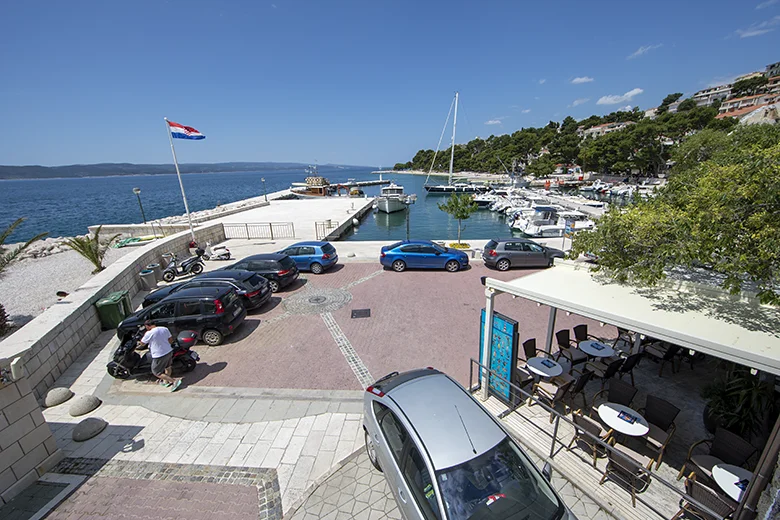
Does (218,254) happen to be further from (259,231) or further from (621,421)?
(621,421)

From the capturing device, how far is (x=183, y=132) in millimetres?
17625

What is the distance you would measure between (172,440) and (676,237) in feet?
29.9

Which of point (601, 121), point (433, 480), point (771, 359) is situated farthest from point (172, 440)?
point (601, 121)

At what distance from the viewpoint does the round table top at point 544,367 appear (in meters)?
6.12

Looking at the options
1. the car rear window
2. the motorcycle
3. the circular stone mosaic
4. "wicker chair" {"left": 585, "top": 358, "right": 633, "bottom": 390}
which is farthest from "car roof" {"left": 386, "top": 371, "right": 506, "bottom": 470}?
the car rear window

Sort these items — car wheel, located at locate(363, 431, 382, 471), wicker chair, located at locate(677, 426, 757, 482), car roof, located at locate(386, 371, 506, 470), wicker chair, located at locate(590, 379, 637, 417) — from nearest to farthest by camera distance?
car roof, located at locate(386, 371, 506, 470) → wicker chair, located at locate(677, 426, 757, 482) → car wheel, located at locate(363, 431, 382, 471) → wicker chair, located at locate(590, 379, 637, 417)

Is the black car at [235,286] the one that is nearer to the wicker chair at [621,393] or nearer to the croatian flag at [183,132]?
the wicker chair at [621,393]

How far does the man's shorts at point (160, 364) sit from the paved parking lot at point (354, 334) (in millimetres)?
689

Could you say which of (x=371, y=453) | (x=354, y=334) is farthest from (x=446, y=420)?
(x=354, y=334)

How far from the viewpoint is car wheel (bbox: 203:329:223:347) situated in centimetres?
887

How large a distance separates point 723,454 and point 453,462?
3.88 m

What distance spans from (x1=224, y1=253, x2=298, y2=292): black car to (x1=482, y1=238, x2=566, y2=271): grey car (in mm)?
9078

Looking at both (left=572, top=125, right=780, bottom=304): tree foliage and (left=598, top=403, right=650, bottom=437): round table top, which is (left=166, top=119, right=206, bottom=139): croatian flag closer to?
(left=572, top=125, right=780, bottom=304): tree foliage

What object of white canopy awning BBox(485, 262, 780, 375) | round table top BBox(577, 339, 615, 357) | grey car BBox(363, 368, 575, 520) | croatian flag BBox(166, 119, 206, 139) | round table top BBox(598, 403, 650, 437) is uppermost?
croatian flag BBox(166, 119, 206, 139)
